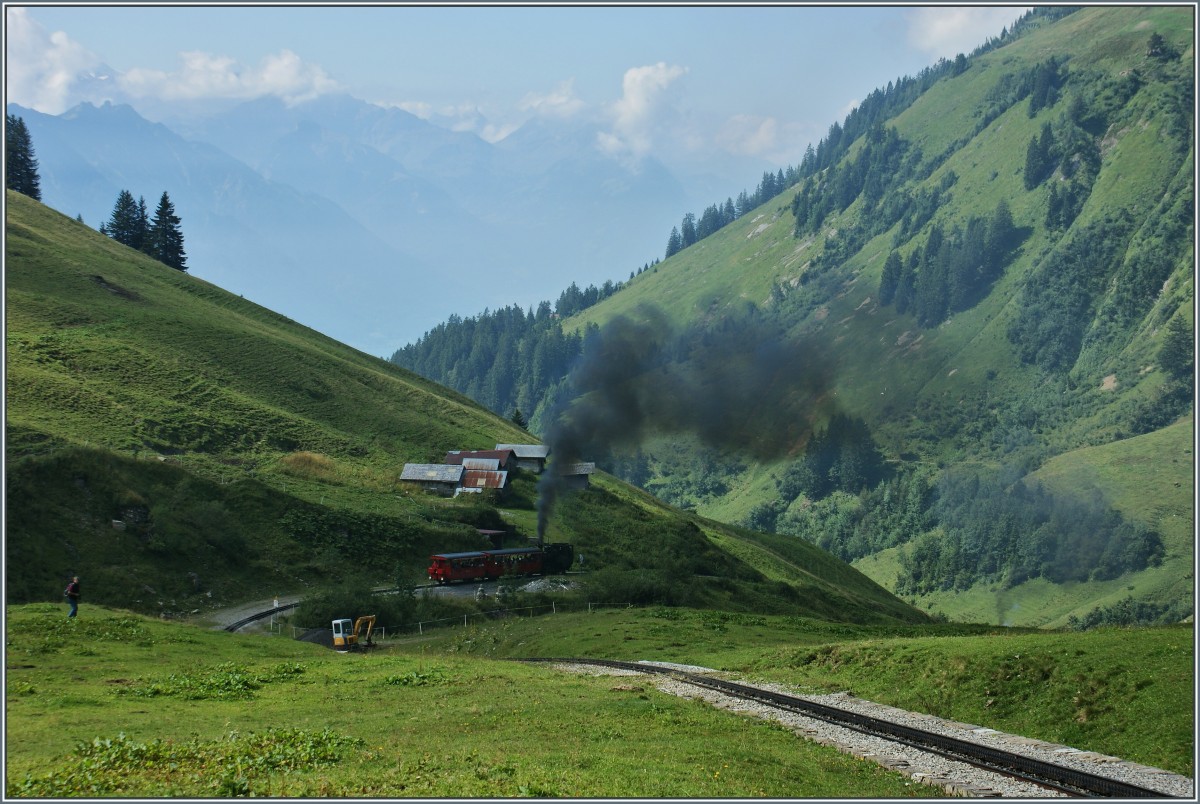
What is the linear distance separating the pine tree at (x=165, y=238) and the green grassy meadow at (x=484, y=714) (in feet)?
482

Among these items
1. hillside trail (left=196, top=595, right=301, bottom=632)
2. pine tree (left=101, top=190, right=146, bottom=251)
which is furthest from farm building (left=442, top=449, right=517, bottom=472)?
pine tree (left=101, top=190, right=146, bottom=251)

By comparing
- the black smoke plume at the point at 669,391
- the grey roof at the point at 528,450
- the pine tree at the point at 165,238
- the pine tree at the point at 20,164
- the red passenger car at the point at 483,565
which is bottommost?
the red passenger car at the point at 483,565

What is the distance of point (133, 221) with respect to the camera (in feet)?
589

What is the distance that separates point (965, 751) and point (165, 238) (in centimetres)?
18189

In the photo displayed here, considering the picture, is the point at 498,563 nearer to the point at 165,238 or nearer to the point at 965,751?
the point at 965,751

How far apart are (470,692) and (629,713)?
7.00 meters

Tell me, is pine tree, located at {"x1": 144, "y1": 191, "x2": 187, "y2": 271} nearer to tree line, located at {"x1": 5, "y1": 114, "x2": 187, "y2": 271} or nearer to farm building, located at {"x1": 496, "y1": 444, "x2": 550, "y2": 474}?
A: tree line, located at {"x1": 5, "y1": 114, "x2": 187, "y2": 271}

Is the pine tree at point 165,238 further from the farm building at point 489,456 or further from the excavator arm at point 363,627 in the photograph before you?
the excavator arm at point 363,627

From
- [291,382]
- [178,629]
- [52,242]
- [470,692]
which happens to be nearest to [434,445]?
[291,382]

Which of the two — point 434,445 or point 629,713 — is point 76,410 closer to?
point 434,445

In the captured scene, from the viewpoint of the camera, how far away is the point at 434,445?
122125 mm

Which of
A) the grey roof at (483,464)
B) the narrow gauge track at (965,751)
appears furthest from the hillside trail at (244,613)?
the grey roof at (483,464)

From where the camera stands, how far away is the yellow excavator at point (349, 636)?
55.0 m

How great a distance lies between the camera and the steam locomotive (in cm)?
7831
